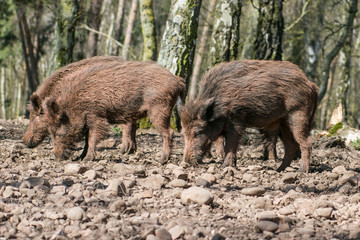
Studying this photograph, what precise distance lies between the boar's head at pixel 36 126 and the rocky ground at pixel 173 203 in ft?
3.65

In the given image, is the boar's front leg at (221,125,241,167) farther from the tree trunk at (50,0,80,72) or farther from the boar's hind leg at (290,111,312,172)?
the tree trunk at (50,0,80,72)

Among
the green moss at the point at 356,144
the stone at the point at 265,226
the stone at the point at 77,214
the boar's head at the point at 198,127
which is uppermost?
the boar's head at the point at 198,127

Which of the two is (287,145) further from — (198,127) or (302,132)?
(198,127)

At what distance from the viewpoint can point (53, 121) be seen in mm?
8562

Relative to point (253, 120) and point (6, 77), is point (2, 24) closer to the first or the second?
point (6, 77)

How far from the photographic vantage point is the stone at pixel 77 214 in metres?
4.52

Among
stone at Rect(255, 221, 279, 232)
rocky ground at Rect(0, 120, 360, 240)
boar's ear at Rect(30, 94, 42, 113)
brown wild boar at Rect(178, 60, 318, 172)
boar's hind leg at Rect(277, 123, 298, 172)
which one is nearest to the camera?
rocky ground at Rect(0, 120, 360, 240)

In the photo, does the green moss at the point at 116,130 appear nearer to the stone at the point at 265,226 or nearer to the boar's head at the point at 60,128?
the boar's head at the point at 60,128

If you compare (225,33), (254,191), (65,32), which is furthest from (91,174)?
(65,32)

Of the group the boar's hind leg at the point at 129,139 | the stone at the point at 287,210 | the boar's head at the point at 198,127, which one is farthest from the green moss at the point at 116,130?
the stone at the point at 287,210

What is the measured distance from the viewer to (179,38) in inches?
428

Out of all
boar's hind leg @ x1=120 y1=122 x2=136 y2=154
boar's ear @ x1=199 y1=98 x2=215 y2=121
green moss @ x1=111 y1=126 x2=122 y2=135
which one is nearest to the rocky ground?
boar's ear @ x1=199 y1=98 x2=215 y2=121

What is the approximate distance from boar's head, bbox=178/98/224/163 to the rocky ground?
31cm

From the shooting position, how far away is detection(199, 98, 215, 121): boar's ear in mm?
7668
